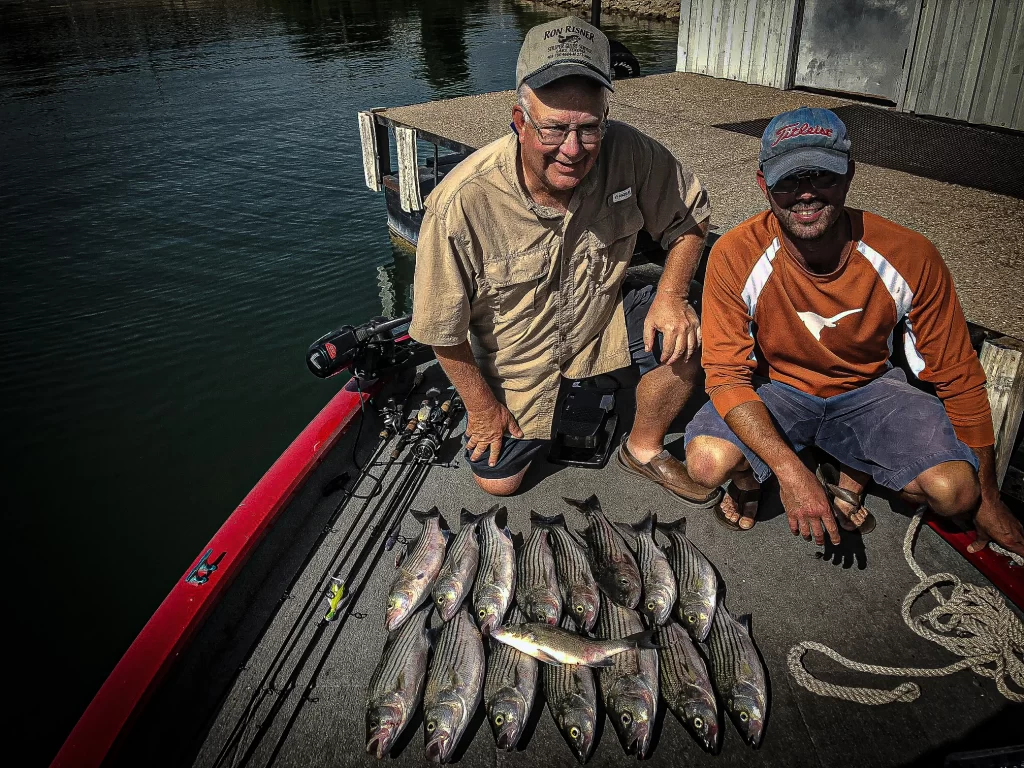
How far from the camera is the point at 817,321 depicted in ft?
10.8

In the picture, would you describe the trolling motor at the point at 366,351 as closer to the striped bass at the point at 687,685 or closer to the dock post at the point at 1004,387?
the striped bass at the point at 687,685

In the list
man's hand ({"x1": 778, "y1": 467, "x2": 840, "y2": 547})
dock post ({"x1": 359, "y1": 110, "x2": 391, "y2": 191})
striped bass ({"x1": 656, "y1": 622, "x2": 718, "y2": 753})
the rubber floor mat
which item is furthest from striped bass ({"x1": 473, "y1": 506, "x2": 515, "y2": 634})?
dock post ({"x1": 359, "y1": 110, "x2": 391, "y2": 191})

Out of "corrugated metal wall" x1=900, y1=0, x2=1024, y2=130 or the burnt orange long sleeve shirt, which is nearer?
the burnt orange long sleeve shirt

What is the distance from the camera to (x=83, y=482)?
692 cm

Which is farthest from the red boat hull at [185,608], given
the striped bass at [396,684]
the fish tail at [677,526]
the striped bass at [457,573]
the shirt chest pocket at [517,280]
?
the fish tail at [677,526]

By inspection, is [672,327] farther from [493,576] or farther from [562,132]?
[493,576]

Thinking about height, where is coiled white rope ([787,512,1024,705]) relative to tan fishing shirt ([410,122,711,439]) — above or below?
below

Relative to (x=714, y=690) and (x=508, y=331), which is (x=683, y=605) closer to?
(x=714, y=690)

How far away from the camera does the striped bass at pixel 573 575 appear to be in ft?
10.7

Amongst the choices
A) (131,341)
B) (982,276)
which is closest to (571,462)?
(982,276)

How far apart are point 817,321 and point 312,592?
2807 mm

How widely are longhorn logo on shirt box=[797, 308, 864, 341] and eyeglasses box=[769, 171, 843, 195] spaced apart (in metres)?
0.61

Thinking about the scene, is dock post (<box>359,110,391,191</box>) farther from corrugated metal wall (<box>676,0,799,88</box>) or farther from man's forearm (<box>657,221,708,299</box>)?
man's forearm (<box>657,221,708,299</box>)

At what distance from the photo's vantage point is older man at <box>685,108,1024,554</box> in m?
3.01
